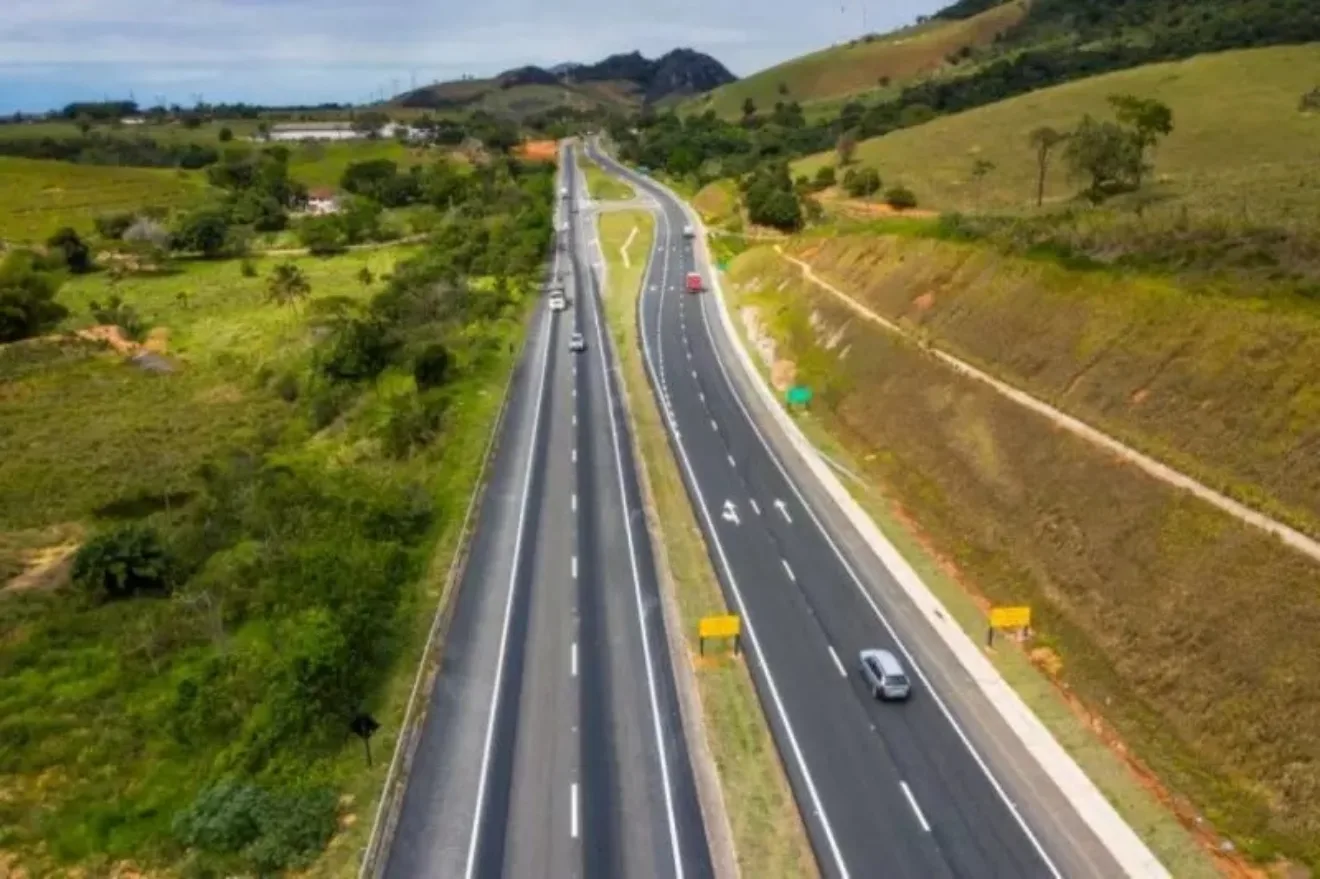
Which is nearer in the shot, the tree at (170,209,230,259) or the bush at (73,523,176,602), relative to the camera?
the bush at (73,523,176,602)

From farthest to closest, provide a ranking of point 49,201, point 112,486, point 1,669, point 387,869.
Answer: point 49,201, point 112,486, point 1,669, point 387,869

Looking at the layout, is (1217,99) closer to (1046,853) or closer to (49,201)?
(1046,853)

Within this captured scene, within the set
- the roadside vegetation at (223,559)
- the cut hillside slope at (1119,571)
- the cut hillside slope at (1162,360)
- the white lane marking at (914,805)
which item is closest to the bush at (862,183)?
the roadside vegetation at (223,559)

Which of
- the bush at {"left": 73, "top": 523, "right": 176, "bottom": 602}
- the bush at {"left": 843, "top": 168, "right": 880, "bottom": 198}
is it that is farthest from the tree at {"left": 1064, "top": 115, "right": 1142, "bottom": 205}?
the bush at {"left": 73, "top": 523, "right": 176, "bottom": 602}

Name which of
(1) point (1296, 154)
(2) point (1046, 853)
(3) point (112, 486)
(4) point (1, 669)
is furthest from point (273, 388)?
(1) point (1296, 154)

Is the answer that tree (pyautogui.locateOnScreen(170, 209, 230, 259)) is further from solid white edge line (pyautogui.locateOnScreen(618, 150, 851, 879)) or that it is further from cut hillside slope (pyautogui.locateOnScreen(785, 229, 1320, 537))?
cut hillside slope (pyautogui.locateOnScreen(785, 229, 1320, 537))
